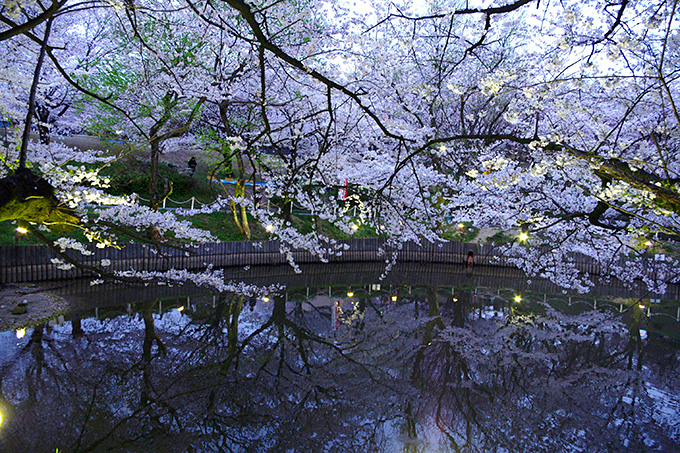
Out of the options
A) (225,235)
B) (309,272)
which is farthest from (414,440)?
(225,235)

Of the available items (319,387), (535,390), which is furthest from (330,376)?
(535,390)

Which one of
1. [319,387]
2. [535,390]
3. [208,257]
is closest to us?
[319,387]

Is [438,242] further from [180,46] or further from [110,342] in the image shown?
[110,342]

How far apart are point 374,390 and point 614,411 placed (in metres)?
3.50

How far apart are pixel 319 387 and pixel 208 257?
815 centimetres

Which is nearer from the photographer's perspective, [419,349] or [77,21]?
[419,349]

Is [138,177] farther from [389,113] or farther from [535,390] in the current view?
[535,390]

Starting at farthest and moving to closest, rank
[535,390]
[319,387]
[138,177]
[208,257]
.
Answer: [138,177]
[208,257]
[535,390]
[319,387]

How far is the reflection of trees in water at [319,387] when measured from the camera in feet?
17.9

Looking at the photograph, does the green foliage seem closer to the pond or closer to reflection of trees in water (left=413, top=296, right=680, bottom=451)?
the pond

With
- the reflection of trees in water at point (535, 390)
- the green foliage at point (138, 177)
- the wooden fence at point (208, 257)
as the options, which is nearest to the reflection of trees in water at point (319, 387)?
the reflection of trees in water at point (535, 390)

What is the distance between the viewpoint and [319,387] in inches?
267

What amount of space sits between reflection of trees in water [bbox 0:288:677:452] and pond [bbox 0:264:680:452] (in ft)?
0.09

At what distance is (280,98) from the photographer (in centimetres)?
1323
